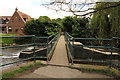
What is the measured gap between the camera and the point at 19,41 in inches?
1201

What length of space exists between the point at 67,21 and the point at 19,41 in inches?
613

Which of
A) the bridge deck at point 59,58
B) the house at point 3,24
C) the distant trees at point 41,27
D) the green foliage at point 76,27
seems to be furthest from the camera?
the house at point 3,24

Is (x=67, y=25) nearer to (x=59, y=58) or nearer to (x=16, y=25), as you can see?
(x=59, y=58)

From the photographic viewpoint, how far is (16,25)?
38312 millimetres

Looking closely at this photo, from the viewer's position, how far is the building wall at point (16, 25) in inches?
1486

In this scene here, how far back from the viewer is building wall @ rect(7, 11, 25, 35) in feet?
124

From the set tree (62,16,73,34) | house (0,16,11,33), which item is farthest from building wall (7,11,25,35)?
tree (62,16,73,34)

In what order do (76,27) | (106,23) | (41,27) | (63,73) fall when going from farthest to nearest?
(41,27)
(76,27)
(106,23)
(63,73)

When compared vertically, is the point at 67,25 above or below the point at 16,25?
below

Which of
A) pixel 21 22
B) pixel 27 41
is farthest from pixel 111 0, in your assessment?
pixel 21 22

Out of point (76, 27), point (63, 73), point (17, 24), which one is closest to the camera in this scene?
point (63, 73)

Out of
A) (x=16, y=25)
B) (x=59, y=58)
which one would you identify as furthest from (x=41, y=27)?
(x=59, y=58)

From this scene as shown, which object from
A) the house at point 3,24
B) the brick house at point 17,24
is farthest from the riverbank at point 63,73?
the house at point 3,24

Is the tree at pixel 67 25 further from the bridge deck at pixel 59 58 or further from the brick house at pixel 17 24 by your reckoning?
the brick house at pixel 17 24
